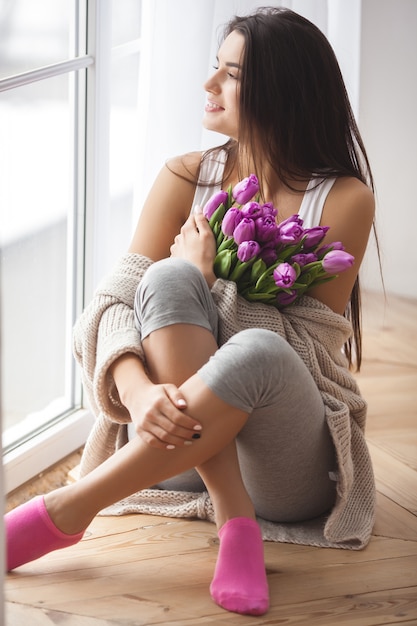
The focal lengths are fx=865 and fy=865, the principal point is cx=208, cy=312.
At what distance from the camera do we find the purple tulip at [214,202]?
57.3 inches

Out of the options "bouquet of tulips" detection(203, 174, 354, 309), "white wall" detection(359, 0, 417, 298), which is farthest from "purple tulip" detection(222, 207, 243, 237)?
"white wall" detection(359, 0, 417, 298)

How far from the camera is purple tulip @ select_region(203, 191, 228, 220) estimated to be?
1455mm

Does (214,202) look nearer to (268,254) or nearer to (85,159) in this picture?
(268,254)

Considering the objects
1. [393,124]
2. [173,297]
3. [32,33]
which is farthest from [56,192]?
[393,124]

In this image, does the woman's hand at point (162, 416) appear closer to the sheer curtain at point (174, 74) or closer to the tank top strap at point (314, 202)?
the tank top strap at point (314, 202)

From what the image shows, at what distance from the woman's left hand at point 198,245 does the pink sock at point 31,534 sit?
46 cm

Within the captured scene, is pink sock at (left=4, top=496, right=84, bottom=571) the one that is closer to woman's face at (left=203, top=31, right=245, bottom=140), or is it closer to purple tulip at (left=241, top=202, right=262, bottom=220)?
purple tulip at (left=241, top=202, right=262, bottom=220)

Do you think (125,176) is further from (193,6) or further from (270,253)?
(270,253)

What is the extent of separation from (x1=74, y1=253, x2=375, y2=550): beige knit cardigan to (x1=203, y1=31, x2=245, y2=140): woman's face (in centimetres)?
29

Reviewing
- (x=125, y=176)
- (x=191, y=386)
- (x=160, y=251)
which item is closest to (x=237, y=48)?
(x=160, y=251)

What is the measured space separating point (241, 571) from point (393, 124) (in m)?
2.28

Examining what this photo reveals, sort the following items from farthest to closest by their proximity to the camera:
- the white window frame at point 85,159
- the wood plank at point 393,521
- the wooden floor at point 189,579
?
the white window frame at point 85,159 < the wood plank at point 393,521 < the wooden floor at point 189,579

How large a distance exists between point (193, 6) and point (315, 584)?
3.79 ft

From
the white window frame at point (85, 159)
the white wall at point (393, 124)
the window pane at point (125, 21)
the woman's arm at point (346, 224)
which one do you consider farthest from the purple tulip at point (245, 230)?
the white wall at point (393, 124)
